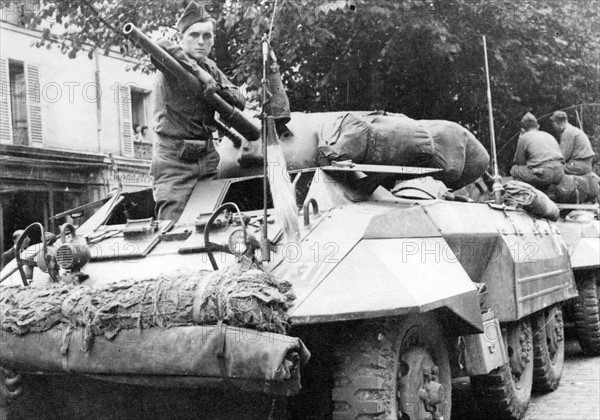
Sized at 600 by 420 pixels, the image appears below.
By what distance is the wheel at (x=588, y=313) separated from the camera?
9.46 metres

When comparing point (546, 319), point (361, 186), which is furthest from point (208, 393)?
point (546, 319)

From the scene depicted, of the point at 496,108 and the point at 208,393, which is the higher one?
the point at 496,108

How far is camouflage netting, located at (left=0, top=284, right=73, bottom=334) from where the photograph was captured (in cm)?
457

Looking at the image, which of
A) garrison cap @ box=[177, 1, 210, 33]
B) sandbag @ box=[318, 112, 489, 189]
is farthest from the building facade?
sandbag @ box=[318, 112, 489, 189]

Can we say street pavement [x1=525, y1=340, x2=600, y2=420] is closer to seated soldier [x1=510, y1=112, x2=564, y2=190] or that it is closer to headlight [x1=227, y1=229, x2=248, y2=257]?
seated soldier [x1=510, y1=112, x2=564, y2=190]

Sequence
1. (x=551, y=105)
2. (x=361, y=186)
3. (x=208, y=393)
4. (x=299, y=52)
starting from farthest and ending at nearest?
(x=551, y=105), (x=299, y=52), (x=361, y=186), (x=208, y=393)

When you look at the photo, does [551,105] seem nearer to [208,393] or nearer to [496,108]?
[496,108]

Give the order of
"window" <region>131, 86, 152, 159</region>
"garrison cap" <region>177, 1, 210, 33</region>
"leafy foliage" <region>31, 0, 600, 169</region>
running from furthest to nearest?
"window" <region>131, 86, 152, 159</region>
"leafy foliage" <region>31, 0, 600, 169</region>
"garrison cap" <region>177, 1, 210, 33</region>

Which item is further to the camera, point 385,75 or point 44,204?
point 44,204

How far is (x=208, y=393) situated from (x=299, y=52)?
9275 mm

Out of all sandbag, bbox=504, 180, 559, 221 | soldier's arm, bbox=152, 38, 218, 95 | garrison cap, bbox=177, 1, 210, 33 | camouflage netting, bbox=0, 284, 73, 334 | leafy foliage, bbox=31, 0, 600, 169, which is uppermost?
leafy foliage, bbox=31, 0, 600, 169

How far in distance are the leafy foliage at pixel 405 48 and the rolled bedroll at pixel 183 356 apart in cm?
715

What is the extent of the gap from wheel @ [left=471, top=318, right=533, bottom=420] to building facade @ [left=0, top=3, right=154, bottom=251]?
9.53 metres

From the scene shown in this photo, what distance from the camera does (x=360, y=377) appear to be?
4.48 meters
